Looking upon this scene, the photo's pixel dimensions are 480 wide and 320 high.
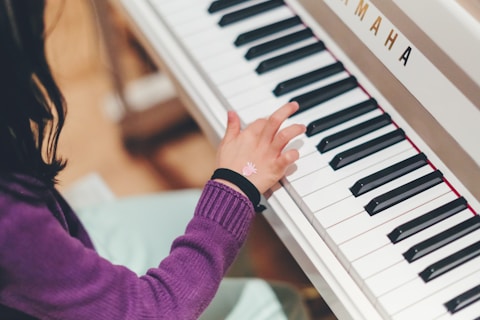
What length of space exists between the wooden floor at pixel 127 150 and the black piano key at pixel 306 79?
2.63 ft

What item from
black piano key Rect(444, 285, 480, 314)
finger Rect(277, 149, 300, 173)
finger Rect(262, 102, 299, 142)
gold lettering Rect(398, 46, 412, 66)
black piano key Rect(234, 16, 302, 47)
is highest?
black piano key Rect(234, 16, 302, 47)

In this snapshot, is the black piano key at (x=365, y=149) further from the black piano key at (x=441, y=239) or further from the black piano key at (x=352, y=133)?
the black piano key at (x=441, y=239)

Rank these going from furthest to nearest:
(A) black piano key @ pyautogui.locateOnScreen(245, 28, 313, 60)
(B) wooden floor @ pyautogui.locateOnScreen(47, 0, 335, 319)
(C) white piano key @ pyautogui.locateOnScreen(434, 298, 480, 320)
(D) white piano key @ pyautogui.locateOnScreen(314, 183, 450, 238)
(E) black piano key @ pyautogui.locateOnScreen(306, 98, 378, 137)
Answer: (B) wooden floor @ pyautogui.locateOnScreen(47, 0, 335, 319), (A) black piano key @ pyautogui.locateOnScreen(245, 28, 313, 60), (E) black piano key @ pyautogui.locateOnScreen(306, 98, 378, 137), (D) white piano key @ pyautogui.locateOnScreen(314, 183, 450, 238), (C) white piano key @ pyautogui.locateOnScreen(434, 298, 480, 320)

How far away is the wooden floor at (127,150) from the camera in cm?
193

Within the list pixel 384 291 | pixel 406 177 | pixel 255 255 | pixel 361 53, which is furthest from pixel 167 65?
pixel 255 255

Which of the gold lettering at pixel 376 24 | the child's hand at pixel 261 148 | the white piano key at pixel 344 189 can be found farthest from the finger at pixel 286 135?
the gold lettering at pixel 376 24

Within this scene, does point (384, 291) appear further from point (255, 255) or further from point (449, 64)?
point (255, 255)

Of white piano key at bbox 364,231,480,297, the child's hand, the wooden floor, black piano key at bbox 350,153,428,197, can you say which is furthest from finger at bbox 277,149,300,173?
the wooden floor

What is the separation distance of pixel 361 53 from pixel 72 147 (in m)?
1.27

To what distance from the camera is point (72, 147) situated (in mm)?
2143

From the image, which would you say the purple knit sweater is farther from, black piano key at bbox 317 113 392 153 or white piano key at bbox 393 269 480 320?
white piano key at bbox 393 269 480 320

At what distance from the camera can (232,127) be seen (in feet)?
3.70

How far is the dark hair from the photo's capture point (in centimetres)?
79

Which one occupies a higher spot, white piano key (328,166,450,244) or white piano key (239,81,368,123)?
white piano key (239,81,368,123)
